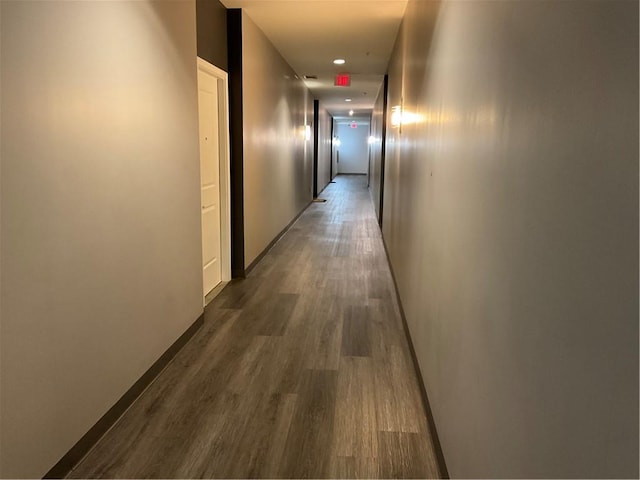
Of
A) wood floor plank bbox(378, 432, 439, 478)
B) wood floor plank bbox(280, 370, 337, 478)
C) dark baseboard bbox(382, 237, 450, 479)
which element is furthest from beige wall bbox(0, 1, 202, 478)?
dark baseboard bbox(382, 237, 450, 479)

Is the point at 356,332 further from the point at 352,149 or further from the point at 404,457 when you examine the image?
the point at 352,149

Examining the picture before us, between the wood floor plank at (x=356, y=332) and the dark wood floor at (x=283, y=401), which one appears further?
the wood floor plank at (x=356, y=332)

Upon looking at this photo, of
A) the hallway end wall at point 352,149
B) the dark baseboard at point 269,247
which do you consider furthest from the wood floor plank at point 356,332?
the hallway end wall at point 352,149

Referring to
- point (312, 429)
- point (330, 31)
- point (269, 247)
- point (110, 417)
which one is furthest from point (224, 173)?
point (312, 429)

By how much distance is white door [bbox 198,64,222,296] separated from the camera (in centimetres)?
464

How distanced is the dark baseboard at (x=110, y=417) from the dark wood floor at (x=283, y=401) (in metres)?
0.04

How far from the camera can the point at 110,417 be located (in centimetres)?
254

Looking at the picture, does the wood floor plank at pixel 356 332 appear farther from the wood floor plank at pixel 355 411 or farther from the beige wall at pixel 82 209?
the beige wall at pixel 82 209

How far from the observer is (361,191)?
1642 centimetres

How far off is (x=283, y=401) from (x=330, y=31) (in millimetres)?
4347

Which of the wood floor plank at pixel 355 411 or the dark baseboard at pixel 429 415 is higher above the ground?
the dark baseboard at pixel 429 415

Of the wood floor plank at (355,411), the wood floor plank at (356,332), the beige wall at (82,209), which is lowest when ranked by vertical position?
the wood floor plank at (355,411)

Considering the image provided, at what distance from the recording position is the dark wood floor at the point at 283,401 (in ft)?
7.51

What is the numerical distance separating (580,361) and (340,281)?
4528 millimetres
